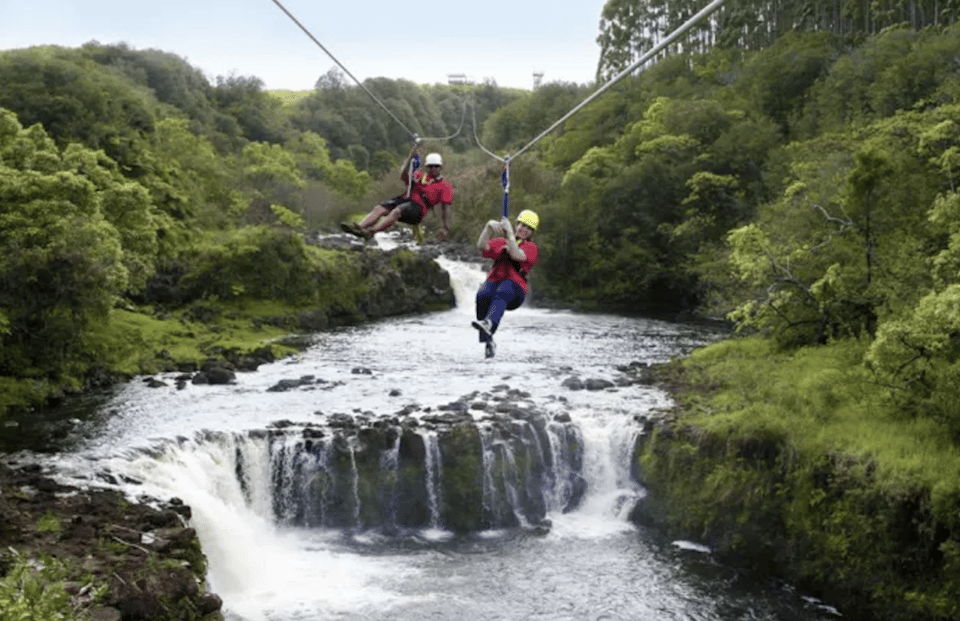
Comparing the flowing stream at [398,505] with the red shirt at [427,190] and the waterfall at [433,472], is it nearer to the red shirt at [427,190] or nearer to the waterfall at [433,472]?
the waterfall at [433,472]

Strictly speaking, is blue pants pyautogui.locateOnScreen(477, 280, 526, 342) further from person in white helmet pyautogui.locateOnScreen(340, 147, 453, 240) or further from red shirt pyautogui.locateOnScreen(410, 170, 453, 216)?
red shirt pyautogui.locateOnScreen(410, 170, 453, 216)

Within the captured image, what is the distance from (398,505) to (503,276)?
1082cm

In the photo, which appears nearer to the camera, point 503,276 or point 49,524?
point 503,276

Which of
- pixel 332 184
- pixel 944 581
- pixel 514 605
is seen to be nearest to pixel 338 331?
pixel 514 605

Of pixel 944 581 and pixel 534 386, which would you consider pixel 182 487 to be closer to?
pixel 534 386

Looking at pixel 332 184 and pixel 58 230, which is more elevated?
pixel 332 184

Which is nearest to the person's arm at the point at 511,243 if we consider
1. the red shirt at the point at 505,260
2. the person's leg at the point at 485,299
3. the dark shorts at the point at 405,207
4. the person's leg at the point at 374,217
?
the red shirt at the point at 505,260

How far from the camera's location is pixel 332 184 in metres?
78.5

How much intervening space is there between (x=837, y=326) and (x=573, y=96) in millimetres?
64071

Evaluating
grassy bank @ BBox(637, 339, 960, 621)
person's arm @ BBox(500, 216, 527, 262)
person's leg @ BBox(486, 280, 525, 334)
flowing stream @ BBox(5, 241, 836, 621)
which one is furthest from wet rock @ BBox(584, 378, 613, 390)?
person's arm @ BBox(500, 216, 527, 262)

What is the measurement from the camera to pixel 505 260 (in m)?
12.7

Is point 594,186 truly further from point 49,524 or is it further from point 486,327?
point 486,327

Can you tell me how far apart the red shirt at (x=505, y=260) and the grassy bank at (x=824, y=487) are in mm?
9204

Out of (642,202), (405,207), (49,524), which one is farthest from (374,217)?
(642,202)
